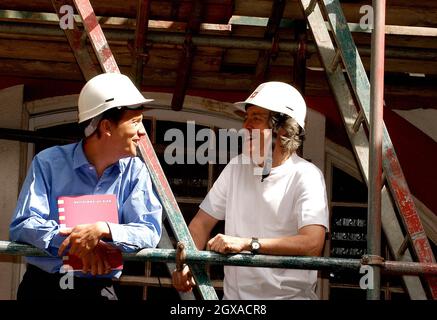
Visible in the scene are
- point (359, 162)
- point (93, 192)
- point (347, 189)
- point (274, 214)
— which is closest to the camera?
point (93, 192)

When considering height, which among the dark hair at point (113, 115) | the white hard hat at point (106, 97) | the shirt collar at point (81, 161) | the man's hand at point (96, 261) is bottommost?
the man's hand at point (96, 261)

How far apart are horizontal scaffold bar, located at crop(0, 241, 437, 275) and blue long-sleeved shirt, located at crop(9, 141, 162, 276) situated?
48mm

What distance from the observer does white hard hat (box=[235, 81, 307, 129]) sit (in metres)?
5.70

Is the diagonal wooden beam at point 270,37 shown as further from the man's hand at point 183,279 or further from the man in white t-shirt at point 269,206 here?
the man's hand at point 183,279

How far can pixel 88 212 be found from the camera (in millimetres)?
4992

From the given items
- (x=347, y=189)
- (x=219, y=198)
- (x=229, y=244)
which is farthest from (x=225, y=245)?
(x=347, y=189)

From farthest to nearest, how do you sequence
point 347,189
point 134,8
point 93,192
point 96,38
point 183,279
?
point 347,189, point 134,8, point 96,38, point 183,279, point 93,192

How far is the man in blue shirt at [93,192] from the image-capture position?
4895 millimetres

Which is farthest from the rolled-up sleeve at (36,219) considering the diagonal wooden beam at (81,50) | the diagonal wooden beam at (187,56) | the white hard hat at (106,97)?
the diagonal wooden beam at (187,56)

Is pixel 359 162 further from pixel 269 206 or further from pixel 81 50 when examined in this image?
pixel 81 50

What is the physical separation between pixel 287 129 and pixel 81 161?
1.08 metres

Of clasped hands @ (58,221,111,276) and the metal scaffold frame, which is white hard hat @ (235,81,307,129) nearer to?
the metal scaffold frame

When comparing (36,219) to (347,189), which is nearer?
(36,219)

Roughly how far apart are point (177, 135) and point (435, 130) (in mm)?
1885
